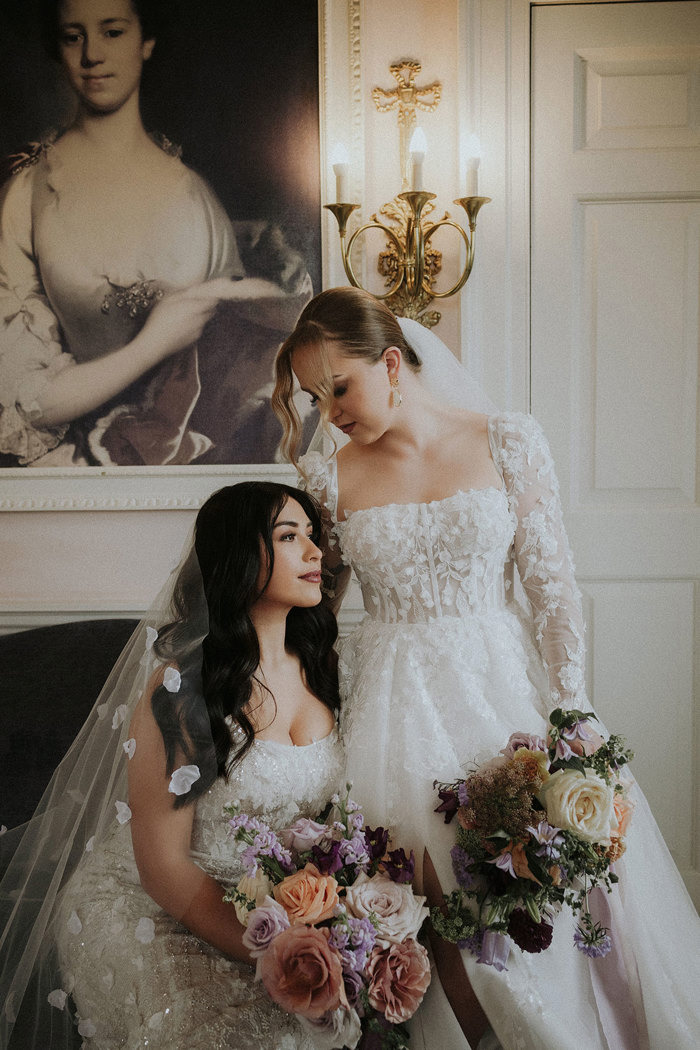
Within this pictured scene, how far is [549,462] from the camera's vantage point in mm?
2100

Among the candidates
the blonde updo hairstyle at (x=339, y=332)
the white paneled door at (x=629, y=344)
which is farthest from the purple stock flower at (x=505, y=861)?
the white paneled door at (x=629, y=344)

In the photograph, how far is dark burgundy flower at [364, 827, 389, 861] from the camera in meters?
1.53

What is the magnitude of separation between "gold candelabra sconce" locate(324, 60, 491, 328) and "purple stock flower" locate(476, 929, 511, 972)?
1953 millimetres

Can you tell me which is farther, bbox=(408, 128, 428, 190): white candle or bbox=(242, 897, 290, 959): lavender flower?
→ bbox=(408, 128, 428, 190): white candle

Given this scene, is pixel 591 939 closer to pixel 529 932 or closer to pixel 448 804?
pixel 529 932

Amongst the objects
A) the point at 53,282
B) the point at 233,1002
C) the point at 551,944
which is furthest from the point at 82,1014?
the point at 53,282

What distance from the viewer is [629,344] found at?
9.77 feet

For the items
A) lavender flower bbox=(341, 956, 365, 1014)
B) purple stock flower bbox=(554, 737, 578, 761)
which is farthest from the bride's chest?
lavender flower bbox=(341, 956, 365, 1014)

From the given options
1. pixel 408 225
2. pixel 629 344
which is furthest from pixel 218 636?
pixel 629 344

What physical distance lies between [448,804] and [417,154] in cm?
195

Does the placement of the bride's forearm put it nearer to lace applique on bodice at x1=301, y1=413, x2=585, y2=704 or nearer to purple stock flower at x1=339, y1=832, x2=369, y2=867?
purple stock flower at x1=339, y1=832, x2=369, y2=867

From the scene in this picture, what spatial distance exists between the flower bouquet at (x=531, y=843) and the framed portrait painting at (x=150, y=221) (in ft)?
5.72

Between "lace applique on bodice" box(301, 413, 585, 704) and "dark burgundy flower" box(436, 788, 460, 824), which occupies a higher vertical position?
"lace applique on bodice" box(301, 413, 585, 704)

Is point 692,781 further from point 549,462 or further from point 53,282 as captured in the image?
point 53,282
